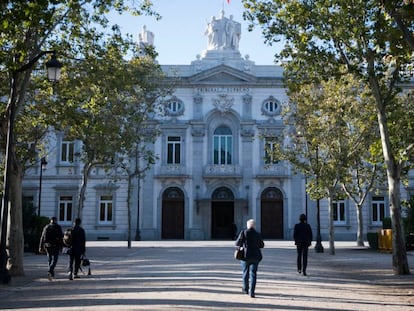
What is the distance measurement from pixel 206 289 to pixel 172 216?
33169 millimetres

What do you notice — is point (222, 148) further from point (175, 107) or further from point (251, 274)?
point (251, 274)

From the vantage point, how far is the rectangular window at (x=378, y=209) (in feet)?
148

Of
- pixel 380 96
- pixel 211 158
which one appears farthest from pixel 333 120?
pixel 211 158

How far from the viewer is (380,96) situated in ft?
57.1

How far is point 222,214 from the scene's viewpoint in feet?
152

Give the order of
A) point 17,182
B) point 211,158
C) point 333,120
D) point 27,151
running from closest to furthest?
point 17,182
point 27,151
point 333,120
point 211,158

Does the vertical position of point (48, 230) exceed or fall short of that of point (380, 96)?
→ it falls short

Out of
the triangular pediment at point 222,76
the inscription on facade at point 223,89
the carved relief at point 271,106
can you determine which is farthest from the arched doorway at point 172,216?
the carved relief at point 271,106

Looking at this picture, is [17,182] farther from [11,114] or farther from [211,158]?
[211,158]

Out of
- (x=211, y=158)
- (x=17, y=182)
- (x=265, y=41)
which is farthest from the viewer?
(x=211, y=158)

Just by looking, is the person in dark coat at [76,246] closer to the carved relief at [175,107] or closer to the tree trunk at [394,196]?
the tree trunk at [394,196]

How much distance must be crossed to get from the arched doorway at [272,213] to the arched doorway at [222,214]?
8.44 feet

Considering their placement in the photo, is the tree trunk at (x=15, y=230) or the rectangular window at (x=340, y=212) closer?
the tree trunk at (x=15, y=230)

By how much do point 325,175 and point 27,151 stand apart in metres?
14.0
